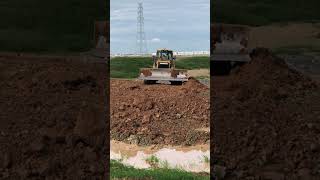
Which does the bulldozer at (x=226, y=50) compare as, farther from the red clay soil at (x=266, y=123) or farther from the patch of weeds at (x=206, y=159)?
the patch of weeds at (x=206, y=159)

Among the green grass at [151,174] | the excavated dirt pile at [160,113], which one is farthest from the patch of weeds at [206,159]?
the green grass at [151,174]

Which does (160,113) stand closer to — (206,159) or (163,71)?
(163,71)

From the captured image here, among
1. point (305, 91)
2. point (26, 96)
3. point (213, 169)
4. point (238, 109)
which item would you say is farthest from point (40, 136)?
point (305, 91)

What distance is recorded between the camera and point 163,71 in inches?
596

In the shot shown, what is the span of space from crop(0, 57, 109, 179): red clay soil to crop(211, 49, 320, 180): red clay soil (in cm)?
216

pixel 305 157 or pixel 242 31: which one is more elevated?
pixel 242 31

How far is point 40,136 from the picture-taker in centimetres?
846

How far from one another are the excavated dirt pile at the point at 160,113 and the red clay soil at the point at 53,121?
2349 mm

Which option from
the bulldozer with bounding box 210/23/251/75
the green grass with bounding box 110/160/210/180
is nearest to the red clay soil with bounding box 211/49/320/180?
the bulldozer with bounding box 210/23/251/75

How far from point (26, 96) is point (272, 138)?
14.9ft

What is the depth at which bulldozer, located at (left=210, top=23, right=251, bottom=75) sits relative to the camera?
37.9 feet

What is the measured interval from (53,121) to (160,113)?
16.3 ft

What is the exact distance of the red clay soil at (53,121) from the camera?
26.2 feet

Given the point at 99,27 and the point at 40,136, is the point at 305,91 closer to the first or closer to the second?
the point at 99,27
